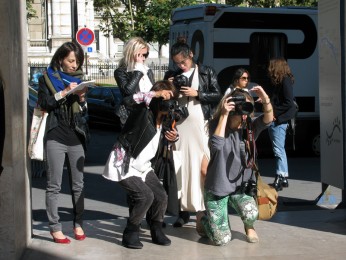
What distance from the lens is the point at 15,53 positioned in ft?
20.2

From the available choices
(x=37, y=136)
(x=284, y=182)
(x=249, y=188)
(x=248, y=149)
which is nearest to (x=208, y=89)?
(x=248, y=149)

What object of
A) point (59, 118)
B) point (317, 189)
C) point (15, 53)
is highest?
point (15, 53)

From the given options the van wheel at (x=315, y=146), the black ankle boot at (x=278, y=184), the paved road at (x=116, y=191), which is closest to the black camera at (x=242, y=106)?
the paved road at (x=116, y=191)

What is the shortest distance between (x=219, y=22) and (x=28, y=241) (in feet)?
25.4

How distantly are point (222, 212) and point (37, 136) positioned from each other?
1.83 meters

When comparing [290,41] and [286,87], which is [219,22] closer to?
[290,41]

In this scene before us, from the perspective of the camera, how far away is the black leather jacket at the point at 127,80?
710cm

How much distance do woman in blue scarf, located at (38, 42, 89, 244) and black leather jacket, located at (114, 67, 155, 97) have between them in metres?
0.39

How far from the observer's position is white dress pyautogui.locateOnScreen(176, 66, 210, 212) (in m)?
7.38

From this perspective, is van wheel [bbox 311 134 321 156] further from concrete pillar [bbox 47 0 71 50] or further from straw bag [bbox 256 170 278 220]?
concrete pillar [bbox 47 0 71 50]

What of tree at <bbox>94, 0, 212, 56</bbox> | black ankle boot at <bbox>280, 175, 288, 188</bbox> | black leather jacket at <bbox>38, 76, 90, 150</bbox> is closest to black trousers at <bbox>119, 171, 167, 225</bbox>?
black leather jacket at <bbox>38, 76, 90, 150</bbox>

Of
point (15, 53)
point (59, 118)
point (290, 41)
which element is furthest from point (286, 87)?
point (15, 53)

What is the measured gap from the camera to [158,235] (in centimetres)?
703

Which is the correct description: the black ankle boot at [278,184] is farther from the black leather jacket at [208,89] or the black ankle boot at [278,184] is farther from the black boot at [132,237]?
the black boot at [132,237]
